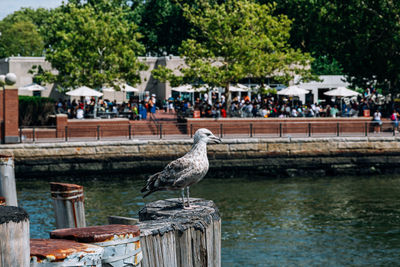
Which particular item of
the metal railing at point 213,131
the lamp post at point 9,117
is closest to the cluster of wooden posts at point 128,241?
the lamp post at point 9,117

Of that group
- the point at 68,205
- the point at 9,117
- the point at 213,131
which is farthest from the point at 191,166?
the point at 213,131

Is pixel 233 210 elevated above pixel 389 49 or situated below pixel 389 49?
below

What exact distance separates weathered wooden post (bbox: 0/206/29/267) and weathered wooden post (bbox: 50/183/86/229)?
13.7 ft

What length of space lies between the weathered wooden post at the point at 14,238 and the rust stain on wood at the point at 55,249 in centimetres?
17

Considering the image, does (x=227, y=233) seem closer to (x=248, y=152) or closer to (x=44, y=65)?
(x=248, y=152)

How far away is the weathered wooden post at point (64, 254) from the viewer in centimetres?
351

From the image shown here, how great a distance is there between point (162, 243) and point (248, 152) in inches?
1059

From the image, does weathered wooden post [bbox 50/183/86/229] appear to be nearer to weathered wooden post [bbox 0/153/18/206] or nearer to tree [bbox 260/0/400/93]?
weathered wooden post [bbox 0/153/18/206]

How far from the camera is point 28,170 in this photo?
2978cm

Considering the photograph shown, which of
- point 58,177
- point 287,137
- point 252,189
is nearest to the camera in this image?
point 252,189

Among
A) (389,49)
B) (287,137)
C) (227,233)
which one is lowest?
(227,233)

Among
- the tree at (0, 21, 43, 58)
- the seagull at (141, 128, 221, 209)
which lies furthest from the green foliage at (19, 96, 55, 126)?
the tree at (0, 21, 43, 58)

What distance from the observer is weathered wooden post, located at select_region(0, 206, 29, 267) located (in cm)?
323

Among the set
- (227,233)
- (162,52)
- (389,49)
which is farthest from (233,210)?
(162,52)
